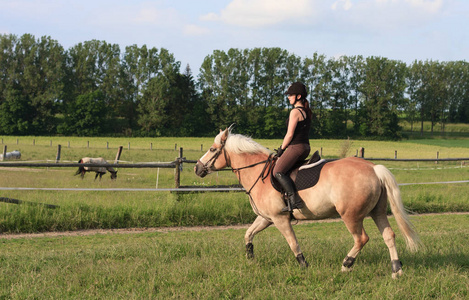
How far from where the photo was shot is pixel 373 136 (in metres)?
70.7

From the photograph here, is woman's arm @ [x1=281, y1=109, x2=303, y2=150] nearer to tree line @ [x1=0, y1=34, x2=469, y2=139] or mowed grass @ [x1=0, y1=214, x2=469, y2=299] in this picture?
mowed grass @ [x1=0, y1=214, x2=469, y2=299]

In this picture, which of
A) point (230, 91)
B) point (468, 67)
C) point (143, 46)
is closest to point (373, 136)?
point (230, 91)

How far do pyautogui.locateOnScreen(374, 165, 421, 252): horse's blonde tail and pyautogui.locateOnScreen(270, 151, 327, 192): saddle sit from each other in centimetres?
75

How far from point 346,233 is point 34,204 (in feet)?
23.8

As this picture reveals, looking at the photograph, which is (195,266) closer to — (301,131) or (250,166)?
(250,166)

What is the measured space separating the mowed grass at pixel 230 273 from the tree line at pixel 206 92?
61831mm

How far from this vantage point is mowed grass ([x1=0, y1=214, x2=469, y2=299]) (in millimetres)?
5141

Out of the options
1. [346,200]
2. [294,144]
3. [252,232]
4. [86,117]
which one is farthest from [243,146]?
[86,117]

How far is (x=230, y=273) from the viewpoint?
5707mm

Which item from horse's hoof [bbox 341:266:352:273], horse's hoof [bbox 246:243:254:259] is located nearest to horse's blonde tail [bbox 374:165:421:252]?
horse's hoof [bbox 341:266:352:273]

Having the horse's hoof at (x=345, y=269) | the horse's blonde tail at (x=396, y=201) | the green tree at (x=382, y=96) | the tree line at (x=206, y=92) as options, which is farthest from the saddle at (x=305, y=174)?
the green tree at (x=382, y=96)

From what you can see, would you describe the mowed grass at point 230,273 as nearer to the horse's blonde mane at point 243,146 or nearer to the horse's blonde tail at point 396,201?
the horse's blonde tail at point 396,201

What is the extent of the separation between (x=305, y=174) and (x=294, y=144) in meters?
0.43

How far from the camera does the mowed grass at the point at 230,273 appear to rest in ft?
16.9
